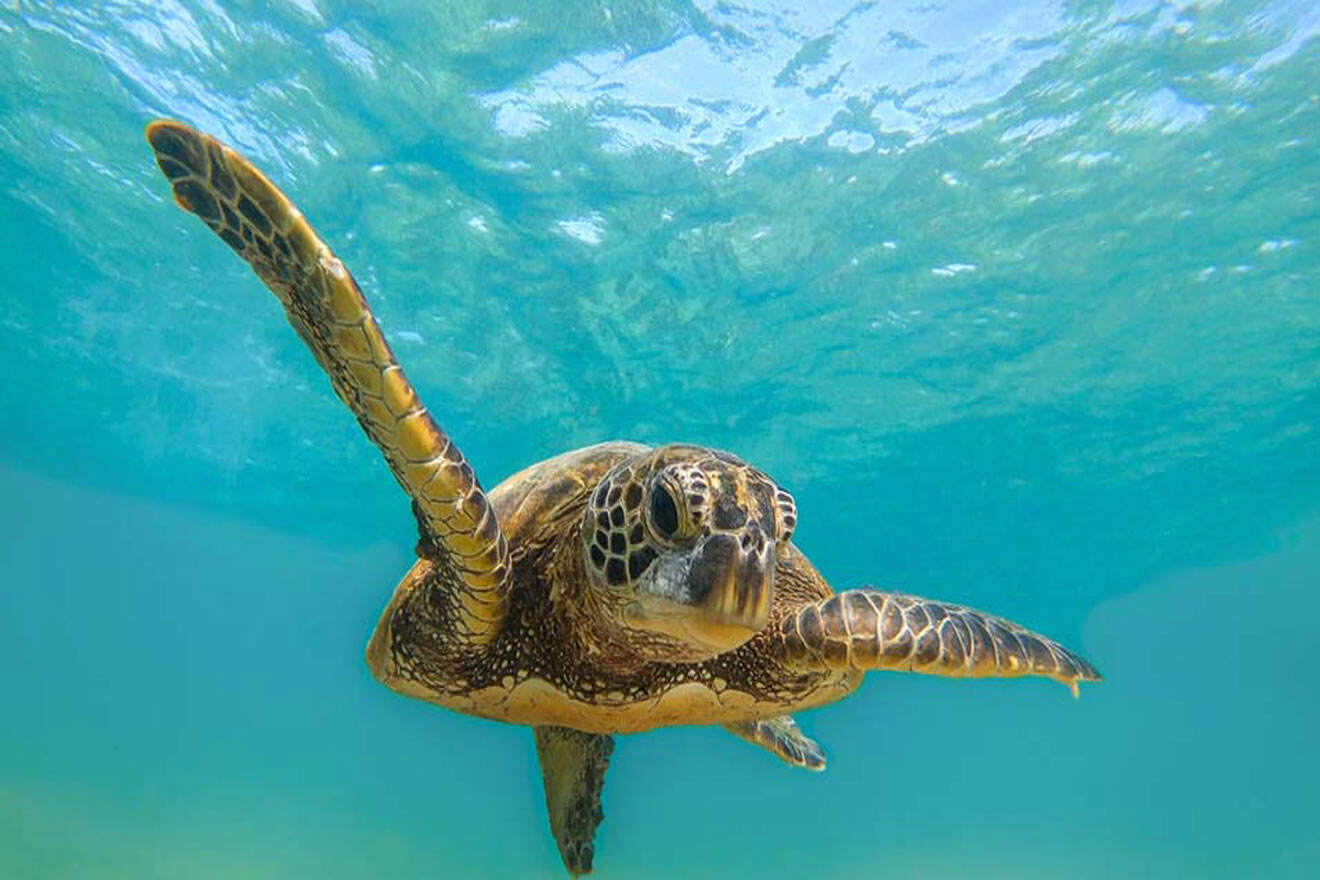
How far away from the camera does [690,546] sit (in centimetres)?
204

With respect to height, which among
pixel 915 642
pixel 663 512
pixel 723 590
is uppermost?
pixel 915 642

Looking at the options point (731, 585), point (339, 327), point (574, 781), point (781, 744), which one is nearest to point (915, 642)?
point (731, 585)

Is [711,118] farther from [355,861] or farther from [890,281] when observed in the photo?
[355,861]

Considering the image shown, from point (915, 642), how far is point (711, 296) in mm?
12688

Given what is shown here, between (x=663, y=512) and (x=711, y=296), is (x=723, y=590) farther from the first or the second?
(x=711, y=296)

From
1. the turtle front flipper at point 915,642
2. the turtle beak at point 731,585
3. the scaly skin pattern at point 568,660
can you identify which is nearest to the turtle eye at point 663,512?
the turtle beak at point 731,585

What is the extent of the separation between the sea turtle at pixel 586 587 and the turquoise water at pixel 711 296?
8.70m

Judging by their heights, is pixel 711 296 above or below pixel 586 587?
above

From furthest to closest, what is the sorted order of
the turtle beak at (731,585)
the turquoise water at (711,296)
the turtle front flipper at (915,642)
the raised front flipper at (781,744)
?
the turquoise water at (711,296)
the raised front flipper at (781,744)
the turtle front flipper at (915,642)
the turtle beak at (731,585)

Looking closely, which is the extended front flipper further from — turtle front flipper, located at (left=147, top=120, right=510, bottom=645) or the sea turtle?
turtle front flipper, located at (left=147, top=120, right=510, bottom=645)

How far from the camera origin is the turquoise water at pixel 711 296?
10016 mm

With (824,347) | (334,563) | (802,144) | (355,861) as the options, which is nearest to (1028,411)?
(824,347)

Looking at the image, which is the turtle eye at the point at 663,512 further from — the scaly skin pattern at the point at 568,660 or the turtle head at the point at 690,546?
the scaly skin pattern at the point at 568,660

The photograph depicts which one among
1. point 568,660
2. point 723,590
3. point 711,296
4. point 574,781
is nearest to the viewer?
point 723,590
